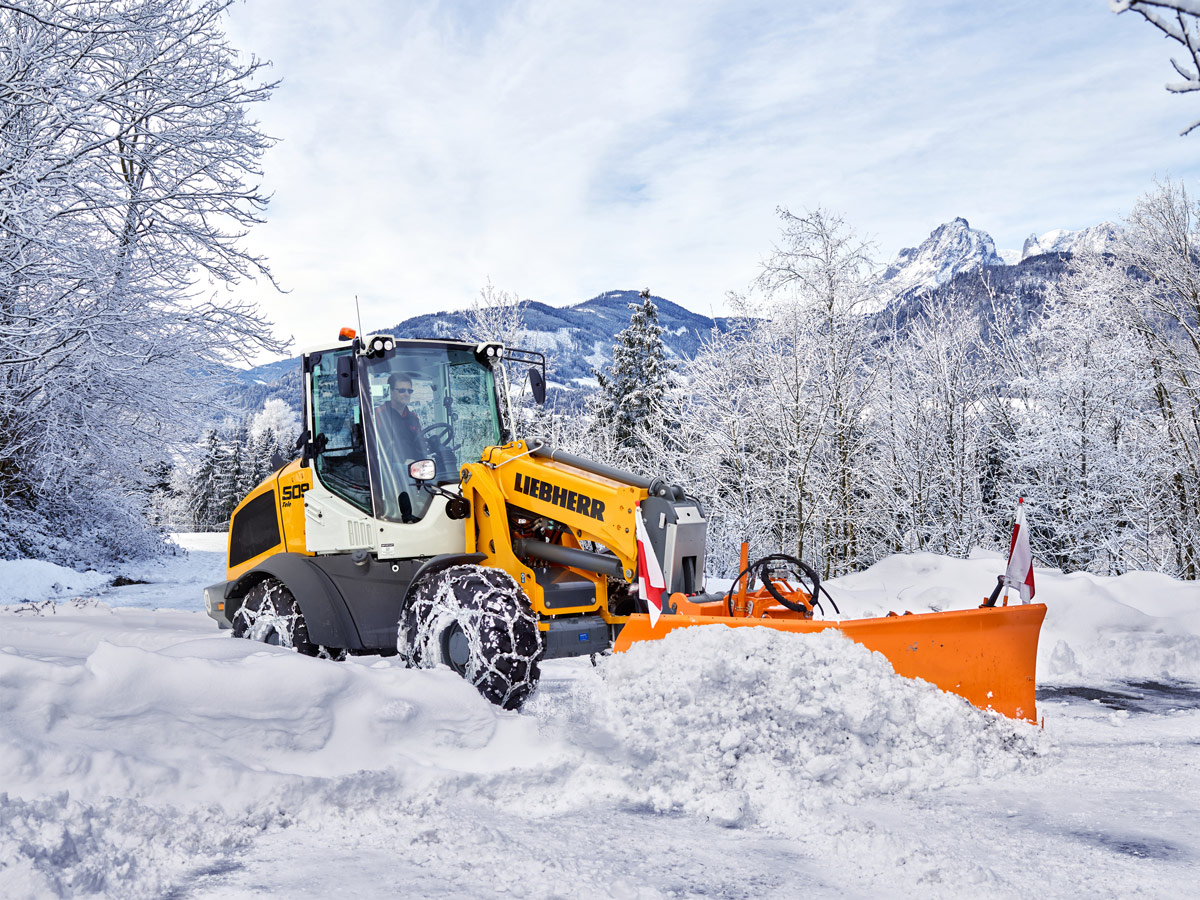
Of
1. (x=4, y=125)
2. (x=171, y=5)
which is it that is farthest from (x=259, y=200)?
(x=4, y=125)

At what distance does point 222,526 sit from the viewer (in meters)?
56.8

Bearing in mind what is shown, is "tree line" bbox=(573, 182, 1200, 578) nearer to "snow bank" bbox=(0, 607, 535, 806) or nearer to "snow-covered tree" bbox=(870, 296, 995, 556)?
"snow-covered tree" bbox=(870, 296, 995, 556)

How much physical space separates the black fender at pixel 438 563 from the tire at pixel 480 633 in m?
0.15

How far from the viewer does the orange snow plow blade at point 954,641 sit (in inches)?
185

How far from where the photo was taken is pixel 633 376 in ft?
105

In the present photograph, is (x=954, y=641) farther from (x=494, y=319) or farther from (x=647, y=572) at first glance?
(x=494, y=319)

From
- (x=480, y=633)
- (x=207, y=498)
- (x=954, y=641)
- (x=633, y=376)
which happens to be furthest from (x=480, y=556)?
(x=207, y=498)

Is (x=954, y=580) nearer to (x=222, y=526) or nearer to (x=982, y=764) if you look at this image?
(x=982, y=764)

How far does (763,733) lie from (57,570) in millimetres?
13321

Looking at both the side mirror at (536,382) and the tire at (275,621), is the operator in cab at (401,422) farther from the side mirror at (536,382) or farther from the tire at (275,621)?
the tire at (275,621)

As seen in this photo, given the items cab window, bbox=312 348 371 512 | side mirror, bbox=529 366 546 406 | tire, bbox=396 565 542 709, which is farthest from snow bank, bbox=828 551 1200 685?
cab window, bbox=312 348 371 512

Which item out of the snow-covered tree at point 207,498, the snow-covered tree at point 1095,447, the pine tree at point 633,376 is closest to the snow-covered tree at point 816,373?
the snow-covered tree at point 1095,447

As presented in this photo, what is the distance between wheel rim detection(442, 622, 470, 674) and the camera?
17.7 ft

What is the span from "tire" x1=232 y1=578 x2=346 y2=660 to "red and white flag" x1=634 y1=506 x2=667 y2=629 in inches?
105
